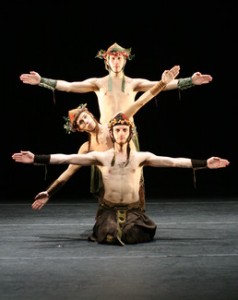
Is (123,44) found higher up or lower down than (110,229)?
higher up

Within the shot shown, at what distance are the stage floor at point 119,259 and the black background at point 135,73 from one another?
1.49 meters

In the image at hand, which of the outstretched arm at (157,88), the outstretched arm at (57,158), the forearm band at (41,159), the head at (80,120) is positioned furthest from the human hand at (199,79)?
the forearm band at (41,159)

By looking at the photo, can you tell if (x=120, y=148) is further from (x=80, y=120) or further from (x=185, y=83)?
(x=185, y=83)

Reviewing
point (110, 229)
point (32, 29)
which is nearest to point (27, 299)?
point (110, 229)

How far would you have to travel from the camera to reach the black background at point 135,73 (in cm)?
704

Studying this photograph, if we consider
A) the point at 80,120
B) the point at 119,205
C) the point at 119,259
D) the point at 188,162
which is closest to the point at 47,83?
the point at 80,120

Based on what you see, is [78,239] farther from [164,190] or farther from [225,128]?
[225,128]

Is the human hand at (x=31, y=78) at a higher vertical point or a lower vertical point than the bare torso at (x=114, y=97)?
higher

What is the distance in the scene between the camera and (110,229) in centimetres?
456

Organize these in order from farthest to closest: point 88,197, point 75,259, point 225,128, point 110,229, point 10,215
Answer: point 225,128 < point 88,197 < point 10,215 < point 110,229 < point 75,259

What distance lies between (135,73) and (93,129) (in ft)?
8.64

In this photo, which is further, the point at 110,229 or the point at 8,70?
the point at 8,70

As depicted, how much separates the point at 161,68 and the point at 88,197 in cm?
138

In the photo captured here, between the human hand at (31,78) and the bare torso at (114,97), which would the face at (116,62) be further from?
the human hand at (31,78)
